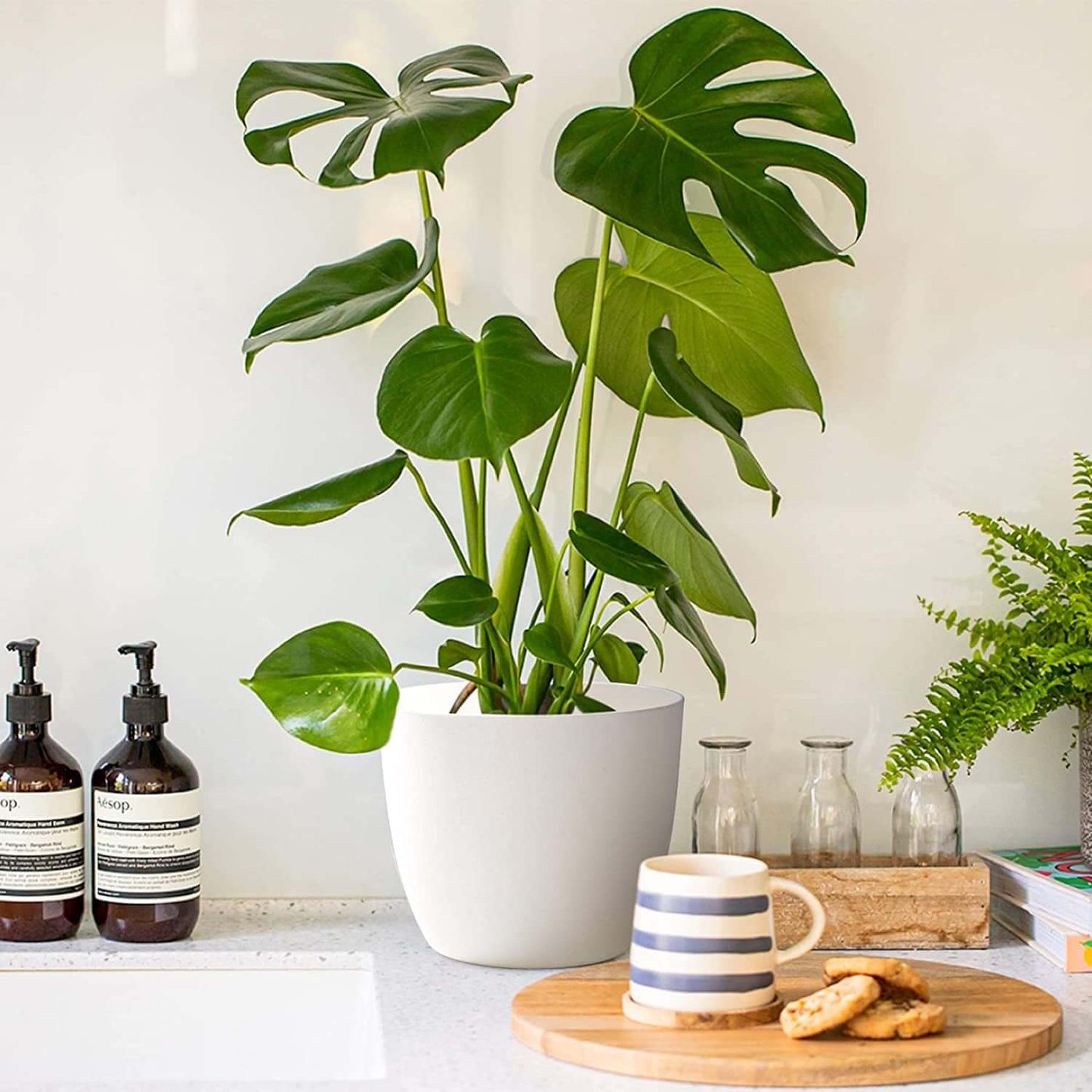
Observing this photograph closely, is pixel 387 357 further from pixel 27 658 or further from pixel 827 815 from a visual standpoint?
pixel 827 815

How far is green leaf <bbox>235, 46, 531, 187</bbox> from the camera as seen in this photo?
1.01 metres

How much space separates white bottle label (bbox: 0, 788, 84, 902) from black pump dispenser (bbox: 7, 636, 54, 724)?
0.20 feet

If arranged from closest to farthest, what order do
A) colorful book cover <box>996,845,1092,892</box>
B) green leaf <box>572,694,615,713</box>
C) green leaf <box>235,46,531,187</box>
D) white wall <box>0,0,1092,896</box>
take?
green leaf <box>235,46,531,187</box> → green leaf <box>572,694,615,713</box> → colorful book cover <box>996,845,1092,892</box> → white wall <box>0,0,1092,896</box>

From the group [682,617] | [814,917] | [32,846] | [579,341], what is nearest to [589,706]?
[682,617]

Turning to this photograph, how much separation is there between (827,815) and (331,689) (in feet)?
1.45

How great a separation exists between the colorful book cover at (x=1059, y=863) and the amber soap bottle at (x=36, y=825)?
80 cm

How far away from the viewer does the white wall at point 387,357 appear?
1.34 metres

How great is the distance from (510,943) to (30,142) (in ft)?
2.68

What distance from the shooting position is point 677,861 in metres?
1.00

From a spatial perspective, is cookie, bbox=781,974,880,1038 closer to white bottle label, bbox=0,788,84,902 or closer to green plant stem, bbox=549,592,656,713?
green plant stem, bbox=549,592,656,713

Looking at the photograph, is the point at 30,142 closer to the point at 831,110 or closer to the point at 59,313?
the point at 59,313

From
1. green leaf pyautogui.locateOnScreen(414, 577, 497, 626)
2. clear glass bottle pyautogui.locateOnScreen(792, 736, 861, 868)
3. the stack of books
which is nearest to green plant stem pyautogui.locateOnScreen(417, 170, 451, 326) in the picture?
green leaf pyautogui.locateOnScreen(414, 577, 497, 626)

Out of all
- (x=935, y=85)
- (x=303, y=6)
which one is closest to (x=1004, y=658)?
(x=935, y=85)

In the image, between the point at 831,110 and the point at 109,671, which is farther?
the point at 109,671
